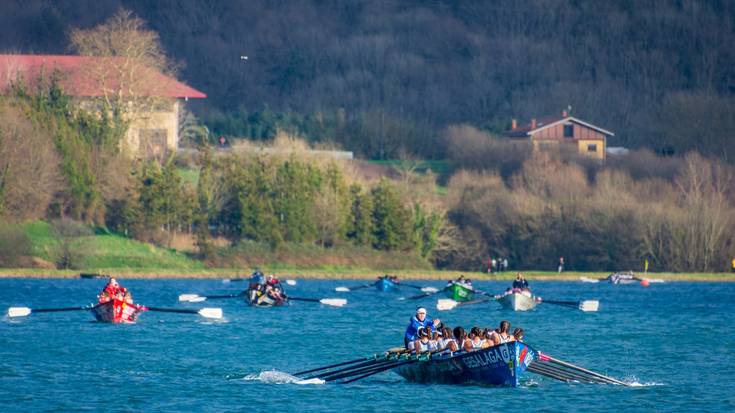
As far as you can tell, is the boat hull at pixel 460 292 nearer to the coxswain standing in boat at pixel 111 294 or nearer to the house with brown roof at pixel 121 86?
the coxswain standing in boat at pixel 111 294

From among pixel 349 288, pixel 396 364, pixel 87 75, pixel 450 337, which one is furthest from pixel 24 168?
pixel 450 337

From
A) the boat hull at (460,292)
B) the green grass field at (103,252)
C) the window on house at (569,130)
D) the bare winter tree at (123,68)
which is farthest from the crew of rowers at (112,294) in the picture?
the window on house at (569,130)

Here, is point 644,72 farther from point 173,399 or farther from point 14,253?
point 173,399

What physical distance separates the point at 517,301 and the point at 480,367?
28.7 metres

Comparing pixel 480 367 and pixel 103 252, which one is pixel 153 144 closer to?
pixel 103 252

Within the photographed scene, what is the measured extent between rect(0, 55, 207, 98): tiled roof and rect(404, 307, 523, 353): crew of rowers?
69681mm

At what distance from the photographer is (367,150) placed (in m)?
141

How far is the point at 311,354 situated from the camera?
4781cm

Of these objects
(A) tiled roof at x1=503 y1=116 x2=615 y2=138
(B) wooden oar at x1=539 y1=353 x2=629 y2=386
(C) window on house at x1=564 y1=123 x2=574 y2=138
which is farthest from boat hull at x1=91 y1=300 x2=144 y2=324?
(C) window on house at x1=564 y1=123 x2=574 y2=138

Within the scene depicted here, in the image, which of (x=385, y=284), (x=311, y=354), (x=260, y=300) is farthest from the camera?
(x=385, y=284)

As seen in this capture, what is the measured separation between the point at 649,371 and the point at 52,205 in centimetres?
6310

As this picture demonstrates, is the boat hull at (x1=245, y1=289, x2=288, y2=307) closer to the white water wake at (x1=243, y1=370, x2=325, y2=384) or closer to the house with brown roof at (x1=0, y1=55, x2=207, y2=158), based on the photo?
the white water wake at (x1=243, y1=370, x2=325, y2=384)

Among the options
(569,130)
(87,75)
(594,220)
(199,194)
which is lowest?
(594,220)

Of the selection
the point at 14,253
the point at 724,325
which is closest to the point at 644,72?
the point at 14,253
